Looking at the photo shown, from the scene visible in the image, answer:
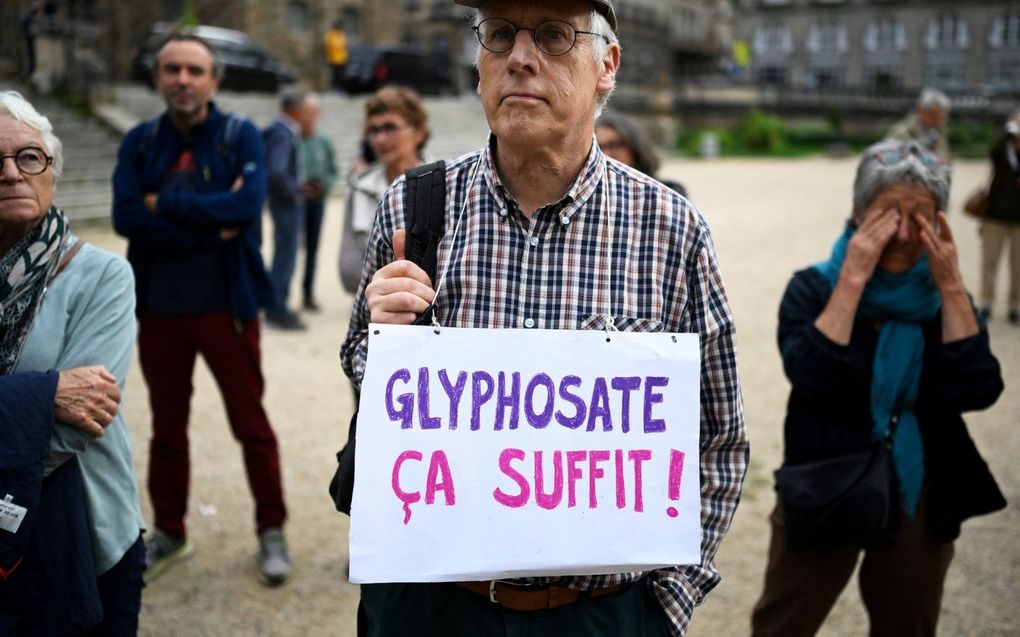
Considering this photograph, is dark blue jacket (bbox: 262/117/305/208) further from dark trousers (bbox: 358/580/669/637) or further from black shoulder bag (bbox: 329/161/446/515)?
dark trousers (bbox: 358/580/669/637)

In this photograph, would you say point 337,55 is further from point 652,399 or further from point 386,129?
point 652,399

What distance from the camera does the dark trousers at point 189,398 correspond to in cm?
353

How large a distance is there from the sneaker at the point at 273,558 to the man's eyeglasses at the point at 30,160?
2064 mm

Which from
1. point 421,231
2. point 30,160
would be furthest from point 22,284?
point 421,231

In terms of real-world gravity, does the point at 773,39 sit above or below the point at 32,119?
below

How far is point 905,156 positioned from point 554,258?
130 centimetres

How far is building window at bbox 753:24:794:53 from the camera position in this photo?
65.8 metres

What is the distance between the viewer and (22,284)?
210 cm

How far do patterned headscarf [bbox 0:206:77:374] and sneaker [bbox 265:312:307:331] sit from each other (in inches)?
226

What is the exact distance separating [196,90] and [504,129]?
7.38 feet

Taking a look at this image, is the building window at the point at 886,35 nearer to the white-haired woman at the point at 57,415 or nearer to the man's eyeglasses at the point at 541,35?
the man's eyeglasses at the point at 541,35

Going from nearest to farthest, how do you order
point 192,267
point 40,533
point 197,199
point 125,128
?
point 40,533
point 197,199
point 192,267
point 125,128

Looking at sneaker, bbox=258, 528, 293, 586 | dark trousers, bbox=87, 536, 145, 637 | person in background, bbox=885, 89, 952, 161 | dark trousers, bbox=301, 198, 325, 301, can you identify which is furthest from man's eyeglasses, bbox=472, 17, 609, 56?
person in background, bbox=885, 89, 952, 161

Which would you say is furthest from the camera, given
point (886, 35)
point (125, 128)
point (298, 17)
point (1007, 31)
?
point (886, 35)
